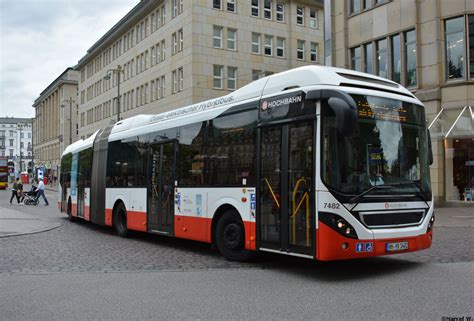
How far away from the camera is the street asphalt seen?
6.17 metres

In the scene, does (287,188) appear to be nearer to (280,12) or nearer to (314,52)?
(280,12)

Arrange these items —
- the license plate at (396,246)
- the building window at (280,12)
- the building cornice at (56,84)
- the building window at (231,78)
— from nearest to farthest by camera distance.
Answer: the license plate at (396,246) → the building window at (231,78) → the building window at (280,12) → the building cornice at (56,84)

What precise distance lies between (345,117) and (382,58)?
22030 mm

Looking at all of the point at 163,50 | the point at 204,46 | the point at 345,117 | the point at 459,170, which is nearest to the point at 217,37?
the point at 204,46

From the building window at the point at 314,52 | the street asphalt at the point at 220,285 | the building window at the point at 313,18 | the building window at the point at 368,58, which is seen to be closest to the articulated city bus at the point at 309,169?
the street asphalt at the point at 220,285

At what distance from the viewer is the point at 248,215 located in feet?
30.6

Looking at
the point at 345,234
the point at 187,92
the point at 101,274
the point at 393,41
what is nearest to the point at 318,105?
the point at 345,234

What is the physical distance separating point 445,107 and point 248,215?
18214mm

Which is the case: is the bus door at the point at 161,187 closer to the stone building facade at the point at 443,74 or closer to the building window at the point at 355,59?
the stone building facade at the point at 443,74

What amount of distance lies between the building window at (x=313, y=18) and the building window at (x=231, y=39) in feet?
34.3

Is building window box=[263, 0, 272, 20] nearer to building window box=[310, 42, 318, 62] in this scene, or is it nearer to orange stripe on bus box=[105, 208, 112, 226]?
building window box=[310, 42, 318, 62]

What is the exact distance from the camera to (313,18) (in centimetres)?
5734

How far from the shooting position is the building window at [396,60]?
26.8m

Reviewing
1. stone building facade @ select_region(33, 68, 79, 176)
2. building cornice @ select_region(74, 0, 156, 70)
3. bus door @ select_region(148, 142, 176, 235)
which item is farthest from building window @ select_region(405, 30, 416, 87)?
stone building facade @ select_region(33, 68, 79, 176)
